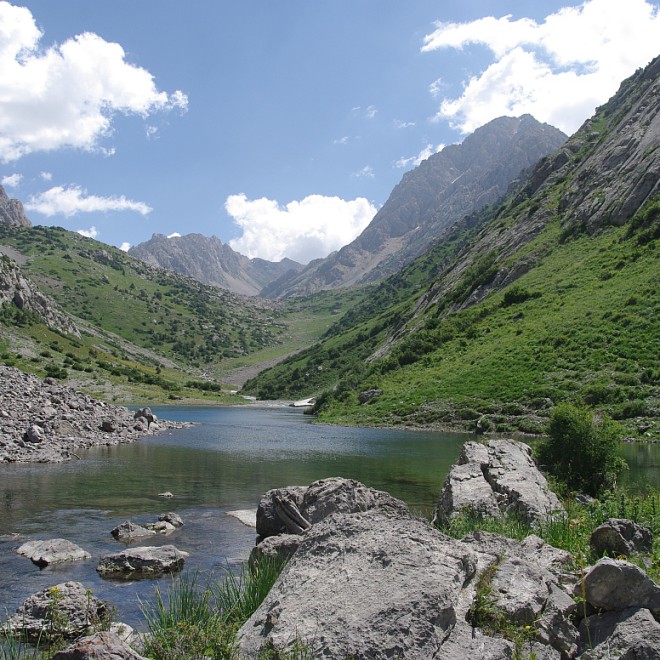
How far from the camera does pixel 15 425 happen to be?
43.6m

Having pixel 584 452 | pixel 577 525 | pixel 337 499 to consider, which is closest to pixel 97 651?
pixel 577 525

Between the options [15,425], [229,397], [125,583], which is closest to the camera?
[125,583]

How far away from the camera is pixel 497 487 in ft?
75.2

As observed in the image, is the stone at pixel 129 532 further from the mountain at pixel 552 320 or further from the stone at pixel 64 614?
the mountain at pixel 552 320

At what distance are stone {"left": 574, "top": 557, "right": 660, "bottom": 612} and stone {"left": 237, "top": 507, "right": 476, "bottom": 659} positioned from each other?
199 cm

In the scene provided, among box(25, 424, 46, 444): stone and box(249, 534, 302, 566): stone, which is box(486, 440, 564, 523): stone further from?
box(25, 424, 46, 444): stone

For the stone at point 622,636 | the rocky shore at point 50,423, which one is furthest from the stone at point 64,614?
the rocky shore at point 50,423

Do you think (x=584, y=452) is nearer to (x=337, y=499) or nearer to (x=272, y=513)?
(x=337, y=499)

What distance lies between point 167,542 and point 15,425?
30768 mm

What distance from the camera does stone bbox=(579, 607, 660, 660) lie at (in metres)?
7.18

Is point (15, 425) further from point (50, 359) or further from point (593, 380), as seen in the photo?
point (50, 359)

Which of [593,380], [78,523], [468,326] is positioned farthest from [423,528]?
[468,326]

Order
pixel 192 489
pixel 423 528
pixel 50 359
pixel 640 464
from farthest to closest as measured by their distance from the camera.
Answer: pixel 50 359 < pixel 640 464 < pixel 192 489 < pixel 423 528

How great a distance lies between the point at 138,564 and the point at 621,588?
1461cm
